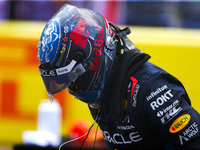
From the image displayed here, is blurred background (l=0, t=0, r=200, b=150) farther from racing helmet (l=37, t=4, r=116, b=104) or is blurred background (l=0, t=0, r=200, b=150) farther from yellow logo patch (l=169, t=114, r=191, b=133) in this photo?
yellow logo patch (l=169, t=114, r=191, b=133)

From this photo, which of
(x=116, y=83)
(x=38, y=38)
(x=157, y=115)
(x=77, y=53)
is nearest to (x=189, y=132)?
(x=157, y=115)

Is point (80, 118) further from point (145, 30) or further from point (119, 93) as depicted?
point (119, 93)

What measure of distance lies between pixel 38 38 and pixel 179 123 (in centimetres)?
313

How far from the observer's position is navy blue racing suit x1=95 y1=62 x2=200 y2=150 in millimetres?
1635

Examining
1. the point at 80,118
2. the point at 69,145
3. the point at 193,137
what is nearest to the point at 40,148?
the point at 69,145

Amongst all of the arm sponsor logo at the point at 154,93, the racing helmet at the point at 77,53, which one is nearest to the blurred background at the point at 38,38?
the racing helmet at the point at 77,53

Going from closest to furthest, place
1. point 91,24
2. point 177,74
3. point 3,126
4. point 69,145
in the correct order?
point 91,24 → point 69,145 → point 177,74 → point 3,126

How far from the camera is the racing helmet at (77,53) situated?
1.82m

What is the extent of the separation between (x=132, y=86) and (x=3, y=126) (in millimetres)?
3147

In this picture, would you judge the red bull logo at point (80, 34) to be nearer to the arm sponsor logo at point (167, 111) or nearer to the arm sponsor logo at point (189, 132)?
the arm sponsor logo at point (167, 111)

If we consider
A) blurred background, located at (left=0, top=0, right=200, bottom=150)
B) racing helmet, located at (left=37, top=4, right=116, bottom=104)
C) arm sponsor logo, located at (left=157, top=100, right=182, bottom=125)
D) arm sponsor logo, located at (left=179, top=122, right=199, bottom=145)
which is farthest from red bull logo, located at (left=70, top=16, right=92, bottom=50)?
blurred background, located at (left=0, top=0, right=200, bottom=150)

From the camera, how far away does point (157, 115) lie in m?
1.65

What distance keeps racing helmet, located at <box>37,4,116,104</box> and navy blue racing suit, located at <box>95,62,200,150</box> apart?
237mm

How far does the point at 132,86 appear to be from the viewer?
1746mm
